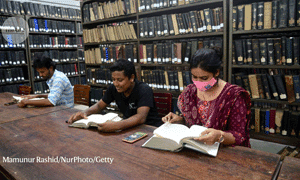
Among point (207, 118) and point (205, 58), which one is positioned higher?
point (205, 58)

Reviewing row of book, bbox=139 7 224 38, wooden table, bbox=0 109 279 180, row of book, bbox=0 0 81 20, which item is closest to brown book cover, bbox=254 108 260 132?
row of book, bbox=139 7 224 38

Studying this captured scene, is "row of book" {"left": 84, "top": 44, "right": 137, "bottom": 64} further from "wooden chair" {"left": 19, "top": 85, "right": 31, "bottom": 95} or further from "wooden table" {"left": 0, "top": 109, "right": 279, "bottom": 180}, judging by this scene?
"wooden table" {"left": 0, "top": 109, "right": 279, "bottom": 180}

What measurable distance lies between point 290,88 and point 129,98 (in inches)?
65.2

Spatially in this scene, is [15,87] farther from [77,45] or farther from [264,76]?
[264,76]

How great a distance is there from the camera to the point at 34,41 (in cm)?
468

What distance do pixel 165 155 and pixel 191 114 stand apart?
487mm

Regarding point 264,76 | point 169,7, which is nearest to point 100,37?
point 169,7

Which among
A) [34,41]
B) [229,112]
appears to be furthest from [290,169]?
[34,41]

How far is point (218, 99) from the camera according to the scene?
129 centimetres

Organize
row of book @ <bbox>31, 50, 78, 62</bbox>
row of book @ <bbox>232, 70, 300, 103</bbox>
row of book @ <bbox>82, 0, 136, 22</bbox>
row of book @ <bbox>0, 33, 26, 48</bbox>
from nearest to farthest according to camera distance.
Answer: row of book @ <bbox>232, 70, 300, 103</bbox>
row of book @ <bbox>82, 0, 136, 22</bbox>
row of book @ <bbox>0, 33, 26, 48</bbox>
row of book @ <bbox>31, 50, 78, 62</bbox>

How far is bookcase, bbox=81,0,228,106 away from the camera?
8.18 ft

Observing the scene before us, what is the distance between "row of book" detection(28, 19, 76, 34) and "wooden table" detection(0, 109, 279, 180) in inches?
162

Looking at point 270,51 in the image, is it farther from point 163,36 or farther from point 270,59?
point 163,36

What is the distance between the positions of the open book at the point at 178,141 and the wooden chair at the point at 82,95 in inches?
65.9
